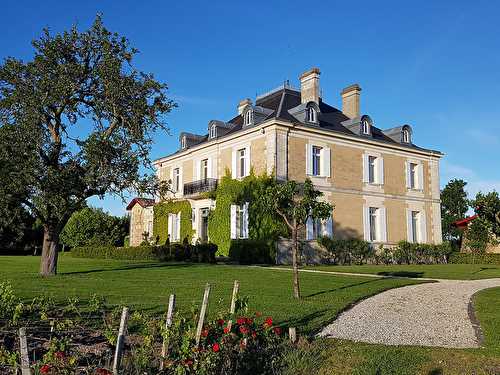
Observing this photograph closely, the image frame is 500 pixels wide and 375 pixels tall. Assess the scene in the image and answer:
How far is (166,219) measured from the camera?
93.0 ft

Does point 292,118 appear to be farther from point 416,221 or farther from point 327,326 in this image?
point 327,326

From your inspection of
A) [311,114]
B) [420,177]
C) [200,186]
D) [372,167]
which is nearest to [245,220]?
[200,186]

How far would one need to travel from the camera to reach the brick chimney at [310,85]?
1009 inches

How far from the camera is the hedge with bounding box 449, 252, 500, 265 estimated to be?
26622 millimetres

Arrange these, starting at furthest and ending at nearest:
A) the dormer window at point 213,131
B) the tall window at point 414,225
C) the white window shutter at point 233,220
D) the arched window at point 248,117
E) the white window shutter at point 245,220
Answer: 1. the tall window at point 414,225
2. the dormer window at point 213,131
3. the arched window at point 248,117
4. the white window shutter at point 233,220
5. the white window shutter at point 245,220

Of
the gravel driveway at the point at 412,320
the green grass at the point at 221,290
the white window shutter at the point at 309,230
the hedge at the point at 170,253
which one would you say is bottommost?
the gravel driveway at the point at 412,320

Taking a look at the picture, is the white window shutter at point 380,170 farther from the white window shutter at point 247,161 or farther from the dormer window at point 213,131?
the dormer window at point 213,131

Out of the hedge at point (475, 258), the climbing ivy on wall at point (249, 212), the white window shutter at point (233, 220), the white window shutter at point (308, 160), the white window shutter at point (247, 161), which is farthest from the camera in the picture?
the hedge at point (475, 258)

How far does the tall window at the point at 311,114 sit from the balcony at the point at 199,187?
18.5 ft

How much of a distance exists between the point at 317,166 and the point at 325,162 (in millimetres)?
435

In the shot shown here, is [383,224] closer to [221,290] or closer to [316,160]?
[316,160]

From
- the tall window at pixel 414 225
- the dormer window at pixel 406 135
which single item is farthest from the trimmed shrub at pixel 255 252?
the dormer window at pixel 406 135

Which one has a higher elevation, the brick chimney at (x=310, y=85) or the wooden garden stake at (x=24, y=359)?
the brick chimney at (x=310, y=85)

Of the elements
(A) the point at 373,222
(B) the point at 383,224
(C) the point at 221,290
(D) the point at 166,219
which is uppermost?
(D) the point at 166,219
